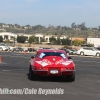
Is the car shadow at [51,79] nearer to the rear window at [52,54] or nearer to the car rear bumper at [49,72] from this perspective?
the car rear bumper at [49,72]

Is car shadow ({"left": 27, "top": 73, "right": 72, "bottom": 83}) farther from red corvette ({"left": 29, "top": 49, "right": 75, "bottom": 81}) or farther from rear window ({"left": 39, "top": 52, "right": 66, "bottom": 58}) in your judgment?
rear window ({"left": 39, "top": 52, "right": 66, "bottom": 58})

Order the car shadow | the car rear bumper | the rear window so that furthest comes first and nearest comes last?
the rear window, the car shadow, the car rear bumper

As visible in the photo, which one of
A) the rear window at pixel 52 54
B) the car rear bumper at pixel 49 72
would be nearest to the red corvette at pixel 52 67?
the car rear bumper at pixel 49 72

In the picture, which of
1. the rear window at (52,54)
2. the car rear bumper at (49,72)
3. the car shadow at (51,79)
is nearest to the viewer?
the car rear bumper at (49,72)

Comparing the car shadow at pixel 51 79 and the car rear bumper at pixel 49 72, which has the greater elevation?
the car rear bumper at pixel 49 72

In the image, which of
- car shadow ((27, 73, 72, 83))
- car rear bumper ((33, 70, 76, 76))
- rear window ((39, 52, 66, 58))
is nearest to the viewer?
car rear bumper ((33, 70, 76, 76))

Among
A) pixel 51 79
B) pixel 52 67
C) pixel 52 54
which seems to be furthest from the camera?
pixel 52 54

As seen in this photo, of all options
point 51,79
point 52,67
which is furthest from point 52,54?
point 52,67

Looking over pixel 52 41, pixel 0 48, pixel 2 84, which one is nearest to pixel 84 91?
pixel 2 84

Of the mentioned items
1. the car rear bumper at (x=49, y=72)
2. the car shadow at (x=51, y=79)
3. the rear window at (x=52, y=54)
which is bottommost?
the car shadow at (x=51, y=79)

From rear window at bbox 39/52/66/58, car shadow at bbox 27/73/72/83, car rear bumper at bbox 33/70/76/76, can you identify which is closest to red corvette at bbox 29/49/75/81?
car rear bumper at bbox 33/70/76/76

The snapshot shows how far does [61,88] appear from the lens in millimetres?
12766

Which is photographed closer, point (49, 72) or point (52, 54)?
point (49, 72)

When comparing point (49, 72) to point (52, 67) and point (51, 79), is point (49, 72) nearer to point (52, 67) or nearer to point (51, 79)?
Result: point (52, 67)
